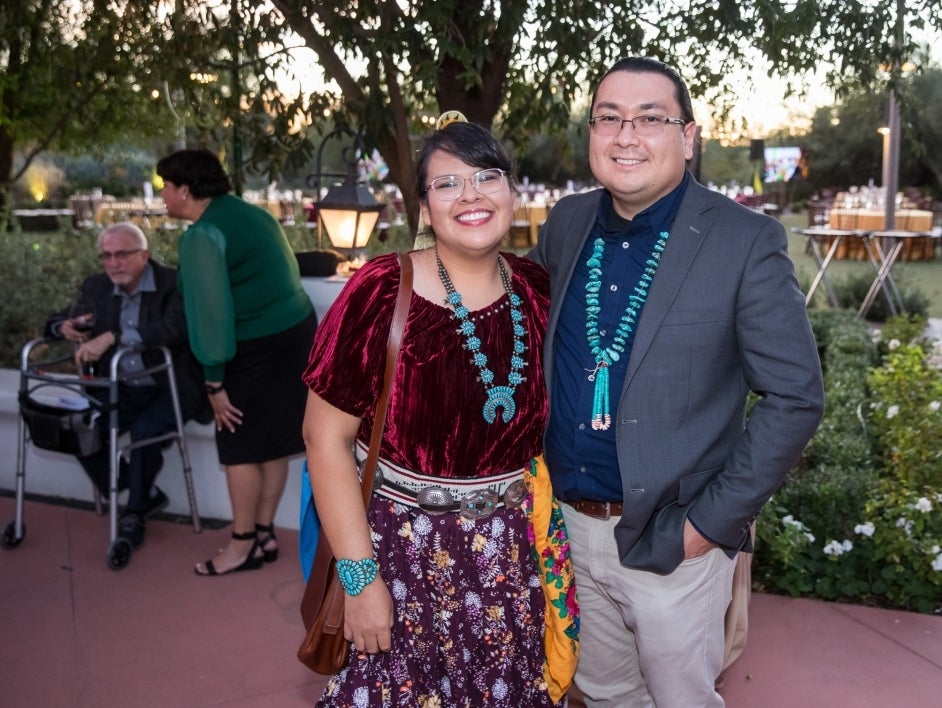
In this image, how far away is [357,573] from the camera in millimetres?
2176

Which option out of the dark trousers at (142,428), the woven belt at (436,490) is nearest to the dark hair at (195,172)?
the dark trousers at (142,428)

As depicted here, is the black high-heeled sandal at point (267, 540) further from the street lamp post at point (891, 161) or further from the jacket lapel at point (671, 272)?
the street lamp post at point (891, 161)

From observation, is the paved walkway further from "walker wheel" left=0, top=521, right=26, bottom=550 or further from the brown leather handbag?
the brown leather handbag

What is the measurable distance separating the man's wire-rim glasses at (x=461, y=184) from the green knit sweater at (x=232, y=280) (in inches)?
84.5

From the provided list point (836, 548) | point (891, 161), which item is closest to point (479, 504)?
point (836, 548)

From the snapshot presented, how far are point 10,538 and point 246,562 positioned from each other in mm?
1337

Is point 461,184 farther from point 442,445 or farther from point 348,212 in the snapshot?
point 348,212

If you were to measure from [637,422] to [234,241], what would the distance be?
98.7 inches

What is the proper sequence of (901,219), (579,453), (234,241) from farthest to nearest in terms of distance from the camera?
(901,219) < (234,241) < (579,453)

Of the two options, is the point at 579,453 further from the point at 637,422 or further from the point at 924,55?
the point at 924,55

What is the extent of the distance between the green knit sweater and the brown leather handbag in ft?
6.53

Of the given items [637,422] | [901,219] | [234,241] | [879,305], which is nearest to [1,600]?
[234,241]

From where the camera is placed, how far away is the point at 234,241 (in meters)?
4.21

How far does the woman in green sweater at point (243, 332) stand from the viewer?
4.14 m
